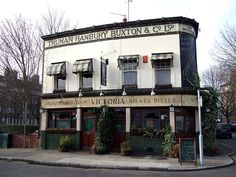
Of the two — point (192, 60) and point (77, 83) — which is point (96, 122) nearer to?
point (77, 83)

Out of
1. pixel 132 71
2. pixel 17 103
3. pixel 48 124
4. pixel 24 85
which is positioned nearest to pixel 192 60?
A: pixel 132 71

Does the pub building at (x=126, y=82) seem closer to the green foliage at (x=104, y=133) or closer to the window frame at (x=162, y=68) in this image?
the window frame at (x=162, y=68)

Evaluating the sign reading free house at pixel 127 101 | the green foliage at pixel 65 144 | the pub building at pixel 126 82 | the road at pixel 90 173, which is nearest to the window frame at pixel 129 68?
the pub building at pixel 126 82

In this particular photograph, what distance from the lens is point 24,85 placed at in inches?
1166

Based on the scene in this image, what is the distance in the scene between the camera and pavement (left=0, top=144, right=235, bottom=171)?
14.6m

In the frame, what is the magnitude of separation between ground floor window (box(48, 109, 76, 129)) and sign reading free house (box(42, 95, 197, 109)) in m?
0.56

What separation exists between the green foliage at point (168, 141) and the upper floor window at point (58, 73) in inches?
314

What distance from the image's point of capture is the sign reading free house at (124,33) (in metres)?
19.4

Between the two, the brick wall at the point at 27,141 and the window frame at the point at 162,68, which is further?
the brick wall at the point at 27,141

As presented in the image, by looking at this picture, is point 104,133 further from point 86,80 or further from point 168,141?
point 86,80

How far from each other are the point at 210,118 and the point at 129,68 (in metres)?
5.59

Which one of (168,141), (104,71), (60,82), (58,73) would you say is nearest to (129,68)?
(104,71)

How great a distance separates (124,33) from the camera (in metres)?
20.3

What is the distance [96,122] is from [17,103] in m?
18.8
